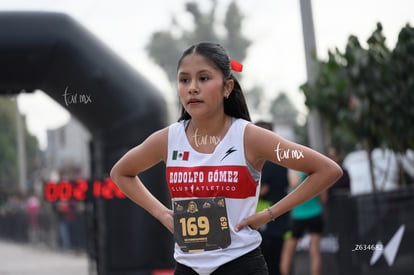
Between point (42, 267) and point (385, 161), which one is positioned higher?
point (385, 161)

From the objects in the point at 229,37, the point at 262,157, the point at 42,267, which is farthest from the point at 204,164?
the point at 229,37

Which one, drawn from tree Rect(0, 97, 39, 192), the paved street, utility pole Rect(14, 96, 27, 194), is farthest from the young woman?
tree Rect(0, 97, 39, 192)

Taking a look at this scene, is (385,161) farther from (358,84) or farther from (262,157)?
(262,157)

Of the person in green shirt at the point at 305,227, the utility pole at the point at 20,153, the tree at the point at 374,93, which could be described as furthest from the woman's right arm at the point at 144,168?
the utility pole at the point at 20,153

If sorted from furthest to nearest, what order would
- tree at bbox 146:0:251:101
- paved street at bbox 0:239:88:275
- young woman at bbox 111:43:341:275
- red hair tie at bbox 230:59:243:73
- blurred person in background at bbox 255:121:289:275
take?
tree at bbox 146:0:251:101 < paved street at bbox 0:239:88:275 < blurred person in background at bbox 255:121:289:275 < red hair tie at bbox 230:59:243:73 < young woman at bbox 111:43:341:275

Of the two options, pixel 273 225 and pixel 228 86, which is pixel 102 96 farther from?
pixel 228 86

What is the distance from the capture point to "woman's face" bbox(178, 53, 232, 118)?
3.27 m

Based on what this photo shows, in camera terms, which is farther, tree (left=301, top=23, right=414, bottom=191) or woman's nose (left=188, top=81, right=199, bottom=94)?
tree (left=301, top=23, right=414, bottom=191)

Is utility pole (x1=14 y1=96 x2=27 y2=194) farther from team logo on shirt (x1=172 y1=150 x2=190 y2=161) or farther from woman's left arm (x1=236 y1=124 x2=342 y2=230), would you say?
woman's left arm (x1=236 y1=124 x2=342 y2=230)

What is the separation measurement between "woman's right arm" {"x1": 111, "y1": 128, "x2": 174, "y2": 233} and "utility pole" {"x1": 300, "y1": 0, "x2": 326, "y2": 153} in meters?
4.03

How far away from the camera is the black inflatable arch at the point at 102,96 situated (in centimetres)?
707

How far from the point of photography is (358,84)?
9469mm

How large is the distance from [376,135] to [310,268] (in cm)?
171

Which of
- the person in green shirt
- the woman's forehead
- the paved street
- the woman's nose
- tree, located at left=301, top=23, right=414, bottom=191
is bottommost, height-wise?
the paved street
